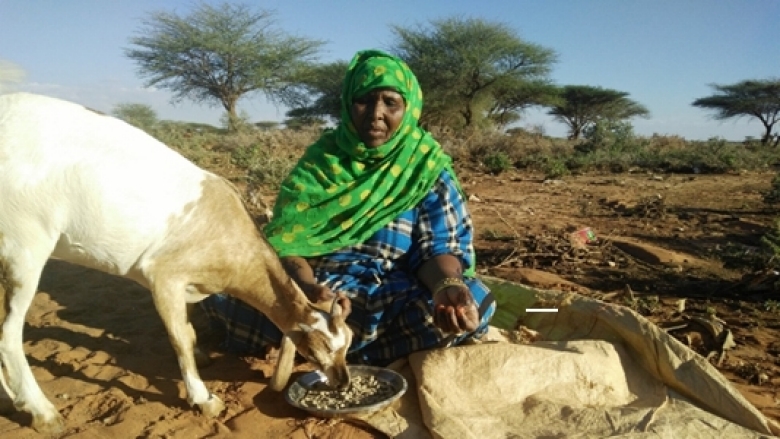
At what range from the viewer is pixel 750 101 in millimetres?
28922

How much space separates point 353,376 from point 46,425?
141 centimetres

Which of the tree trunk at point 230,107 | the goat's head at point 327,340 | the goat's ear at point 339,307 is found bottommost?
the goat's head at point 327,340

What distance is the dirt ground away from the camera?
2877 mm

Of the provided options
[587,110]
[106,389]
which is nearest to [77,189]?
[106,389]

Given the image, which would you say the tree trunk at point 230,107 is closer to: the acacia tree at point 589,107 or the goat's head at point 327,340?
the acacia tree at point 589,107

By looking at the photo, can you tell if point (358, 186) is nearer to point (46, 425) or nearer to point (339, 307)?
point (339, 307)

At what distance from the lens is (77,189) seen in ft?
8.45

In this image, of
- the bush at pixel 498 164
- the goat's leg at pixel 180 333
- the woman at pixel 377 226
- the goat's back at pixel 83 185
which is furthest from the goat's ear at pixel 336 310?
the bush at pixel 498 164

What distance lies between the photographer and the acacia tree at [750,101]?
28094 mm

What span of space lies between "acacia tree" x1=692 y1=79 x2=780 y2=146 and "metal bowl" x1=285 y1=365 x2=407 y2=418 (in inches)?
1156

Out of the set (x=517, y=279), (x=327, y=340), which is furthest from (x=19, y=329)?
(x=517, y=279)

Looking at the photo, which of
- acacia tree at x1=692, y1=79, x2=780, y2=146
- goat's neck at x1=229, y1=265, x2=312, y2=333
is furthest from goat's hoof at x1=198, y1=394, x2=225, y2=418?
acacia tree at x1=692, y1=79, x2=780, y2=146

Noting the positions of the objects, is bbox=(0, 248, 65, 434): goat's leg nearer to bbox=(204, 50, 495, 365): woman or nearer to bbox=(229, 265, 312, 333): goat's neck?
bbox=(229, 265, 312, 333): goat's neck

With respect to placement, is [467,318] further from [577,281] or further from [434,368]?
[577,281]
